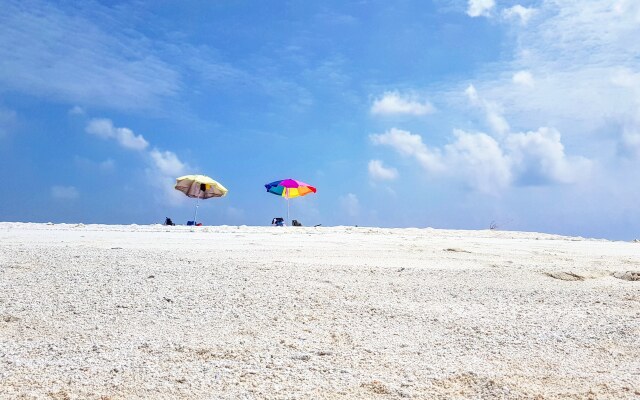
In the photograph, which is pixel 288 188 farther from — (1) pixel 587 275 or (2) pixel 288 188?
(1) pixel 587 275

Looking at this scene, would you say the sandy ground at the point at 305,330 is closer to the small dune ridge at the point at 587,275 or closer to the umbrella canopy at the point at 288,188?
the small dune ridge at the point at 587,275

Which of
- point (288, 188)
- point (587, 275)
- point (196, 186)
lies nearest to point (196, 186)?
point (196, 186)

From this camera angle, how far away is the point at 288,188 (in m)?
26.2

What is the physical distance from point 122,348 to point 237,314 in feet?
3.57

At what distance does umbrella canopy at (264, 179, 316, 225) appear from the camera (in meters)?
26.1

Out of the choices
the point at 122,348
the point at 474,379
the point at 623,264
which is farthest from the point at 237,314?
the point at 623,264

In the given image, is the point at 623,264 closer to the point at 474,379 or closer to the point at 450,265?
the point at 450,265

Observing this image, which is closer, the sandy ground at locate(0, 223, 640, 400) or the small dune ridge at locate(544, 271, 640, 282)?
the sandy ground at locate(0, 223, 640, 400)

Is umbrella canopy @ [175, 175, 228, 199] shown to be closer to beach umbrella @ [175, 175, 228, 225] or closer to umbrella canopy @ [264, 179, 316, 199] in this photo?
beach umbrella @ [175, 175, 228, 225]

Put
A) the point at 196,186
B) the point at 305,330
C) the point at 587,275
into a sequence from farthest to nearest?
the point at 196,186 < the point at 587,275 < the point at 305,330

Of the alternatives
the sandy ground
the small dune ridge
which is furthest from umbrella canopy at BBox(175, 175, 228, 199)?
the small dune ridge

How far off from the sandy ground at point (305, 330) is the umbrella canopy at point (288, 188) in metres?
18.9

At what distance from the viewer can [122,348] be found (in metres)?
3.53

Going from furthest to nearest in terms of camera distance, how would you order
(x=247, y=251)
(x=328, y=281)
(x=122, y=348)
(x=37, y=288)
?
(x=247, y=251) < (x=328, y=281) < (x=37, y=288) < (x=122, y=348)
